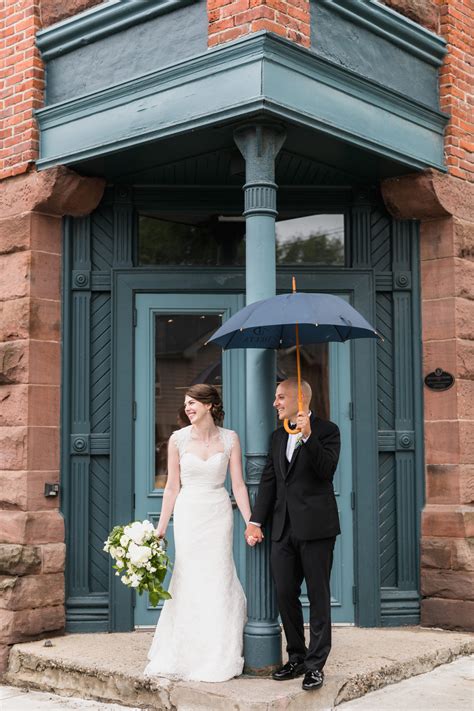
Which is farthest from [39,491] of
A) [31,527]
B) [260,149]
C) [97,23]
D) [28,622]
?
[97,23]

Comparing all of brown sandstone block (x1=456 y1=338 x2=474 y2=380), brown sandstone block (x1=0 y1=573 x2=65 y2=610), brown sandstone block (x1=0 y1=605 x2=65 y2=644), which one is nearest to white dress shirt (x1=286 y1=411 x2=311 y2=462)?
brown sandstone block (x1=456 y1=338 x2=474 y2=380)

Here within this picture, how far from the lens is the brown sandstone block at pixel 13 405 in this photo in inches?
283

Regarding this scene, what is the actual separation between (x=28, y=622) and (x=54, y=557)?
512 mm

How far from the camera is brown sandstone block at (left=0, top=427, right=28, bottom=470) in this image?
7.15 metres

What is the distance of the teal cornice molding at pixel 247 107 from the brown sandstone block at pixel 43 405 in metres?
1.77

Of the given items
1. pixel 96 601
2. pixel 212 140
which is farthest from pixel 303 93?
pixel 96 601

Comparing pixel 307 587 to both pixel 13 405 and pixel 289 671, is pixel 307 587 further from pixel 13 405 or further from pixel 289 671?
pixel 13 405

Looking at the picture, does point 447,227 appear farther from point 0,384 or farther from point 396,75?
point 0,384

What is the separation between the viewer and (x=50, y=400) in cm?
734

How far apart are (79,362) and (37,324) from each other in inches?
18.7

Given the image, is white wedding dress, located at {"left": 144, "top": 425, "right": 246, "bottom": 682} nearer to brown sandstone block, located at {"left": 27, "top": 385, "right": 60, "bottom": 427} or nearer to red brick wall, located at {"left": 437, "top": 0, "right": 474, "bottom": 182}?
brown sandstone block, located at {"left": 27, "top": 385, "right": 60, "bottom": 427}

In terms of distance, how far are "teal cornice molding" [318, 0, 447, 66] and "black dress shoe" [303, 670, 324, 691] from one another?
4472mm

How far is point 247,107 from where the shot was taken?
6004mm

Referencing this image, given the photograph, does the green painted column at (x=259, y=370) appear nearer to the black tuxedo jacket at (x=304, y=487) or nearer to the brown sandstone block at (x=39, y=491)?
the black tuxedo jacket at (x=304, y=487)
